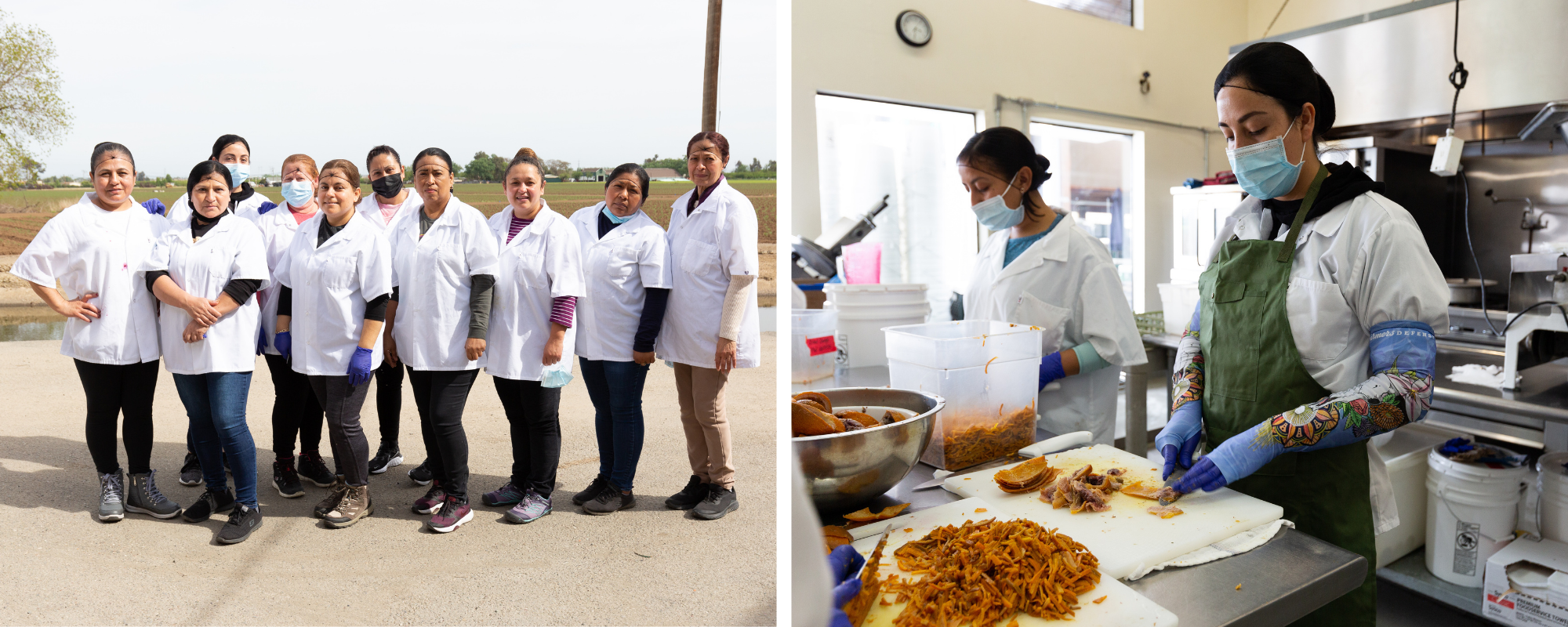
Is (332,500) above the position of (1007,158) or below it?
below

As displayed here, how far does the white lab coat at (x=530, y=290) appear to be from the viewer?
105 inches

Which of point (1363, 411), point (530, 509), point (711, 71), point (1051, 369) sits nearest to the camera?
point (1363, 411)

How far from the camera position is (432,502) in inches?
114

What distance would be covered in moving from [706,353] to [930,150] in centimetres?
191

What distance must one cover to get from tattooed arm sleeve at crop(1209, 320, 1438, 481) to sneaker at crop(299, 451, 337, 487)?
3215 mm

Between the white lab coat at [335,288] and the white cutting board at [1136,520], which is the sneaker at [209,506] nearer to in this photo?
the white lab coat at [335,288]

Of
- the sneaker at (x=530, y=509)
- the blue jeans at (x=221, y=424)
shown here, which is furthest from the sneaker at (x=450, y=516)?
the blue jeans at (x=221, y=424)

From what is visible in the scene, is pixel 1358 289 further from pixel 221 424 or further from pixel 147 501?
pixel 147 501

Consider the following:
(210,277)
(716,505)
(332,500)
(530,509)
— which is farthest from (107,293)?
(716,505)

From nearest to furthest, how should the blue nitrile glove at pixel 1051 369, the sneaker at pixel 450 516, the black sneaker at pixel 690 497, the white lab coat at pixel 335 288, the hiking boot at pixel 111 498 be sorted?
1. the blue nitrile glove at pixel 1051 369
2. the white lab coat at pixel 335 288
3. the sneaker at pixel 450 516
4. the hiking boot at pixel 111 498
5. the black sneaker at pixel 690 497

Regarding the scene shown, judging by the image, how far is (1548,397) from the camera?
1.98 meters

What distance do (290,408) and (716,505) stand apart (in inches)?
63.7

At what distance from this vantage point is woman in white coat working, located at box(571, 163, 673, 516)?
2623 millimetres

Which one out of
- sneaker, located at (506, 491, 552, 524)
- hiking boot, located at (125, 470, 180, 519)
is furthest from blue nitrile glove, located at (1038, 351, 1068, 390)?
hiking boot, located at (125, 470, 180, 519)
